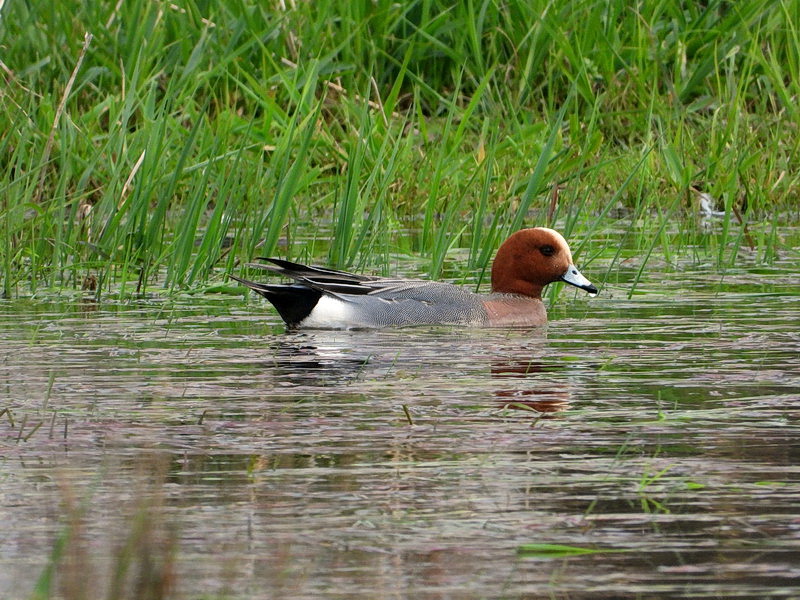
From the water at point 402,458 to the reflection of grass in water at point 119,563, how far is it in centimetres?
1

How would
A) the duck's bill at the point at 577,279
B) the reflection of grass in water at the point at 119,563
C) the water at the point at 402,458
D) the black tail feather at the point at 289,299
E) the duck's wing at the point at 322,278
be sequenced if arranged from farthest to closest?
the duck's bill at the point at 577,279, the duck's wing at the point at 322,278, the black tail feather at the point at 289,299, the water at the point at 402,458, the reflection of grass in water at the point at 119,563

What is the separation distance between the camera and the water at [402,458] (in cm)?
300

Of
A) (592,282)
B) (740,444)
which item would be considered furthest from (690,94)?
(740,444)

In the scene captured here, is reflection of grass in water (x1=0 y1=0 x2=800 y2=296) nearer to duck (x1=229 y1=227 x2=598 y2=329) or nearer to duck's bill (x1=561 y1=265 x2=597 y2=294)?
duck's bill (x1=561 y1=265 x2=597 y2=294)

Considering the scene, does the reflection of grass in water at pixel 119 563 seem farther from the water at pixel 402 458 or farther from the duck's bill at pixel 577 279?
the duck's bill at pixel 577 279

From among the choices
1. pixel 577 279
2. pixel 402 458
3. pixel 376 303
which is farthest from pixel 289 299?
pixel 402 458

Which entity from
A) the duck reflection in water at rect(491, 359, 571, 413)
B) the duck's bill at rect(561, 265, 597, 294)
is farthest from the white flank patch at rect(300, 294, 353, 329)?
the duck reflection in water at rect(491, 359, 571, 413)

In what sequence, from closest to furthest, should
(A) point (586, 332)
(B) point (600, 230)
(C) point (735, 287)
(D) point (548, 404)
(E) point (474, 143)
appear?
(D) point (548, 404), (A) point (586, 332), (C) point (735, 287), (B) point (600, 230), (E) point (474, 143)

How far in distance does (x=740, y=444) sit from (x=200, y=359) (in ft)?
6.67

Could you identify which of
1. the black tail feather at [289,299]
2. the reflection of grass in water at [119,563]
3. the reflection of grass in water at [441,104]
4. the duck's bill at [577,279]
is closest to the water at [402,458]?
the reflection of grass in water at [119,563]

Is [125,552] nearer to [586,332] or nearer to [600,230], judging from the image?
[586,332]

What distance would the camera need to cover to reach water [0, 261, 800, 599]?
118 inches

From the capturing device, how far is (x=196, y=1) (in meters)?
11.0

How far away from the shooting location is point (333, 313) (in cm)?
675
